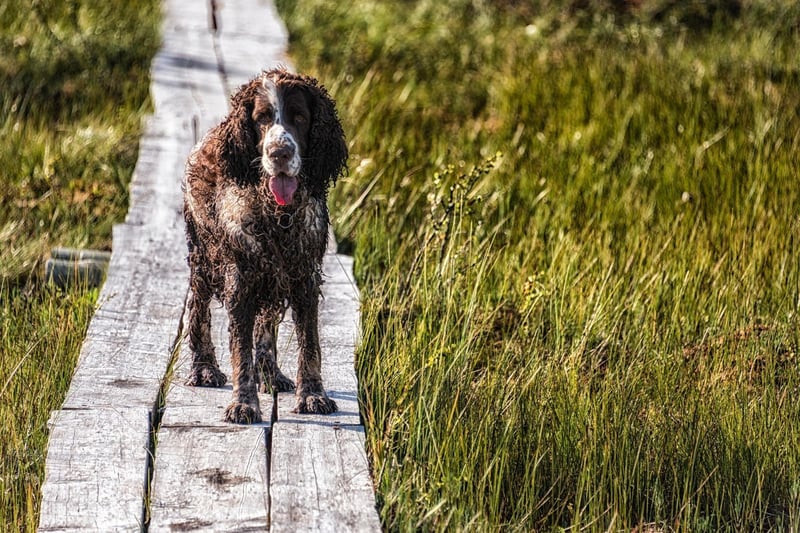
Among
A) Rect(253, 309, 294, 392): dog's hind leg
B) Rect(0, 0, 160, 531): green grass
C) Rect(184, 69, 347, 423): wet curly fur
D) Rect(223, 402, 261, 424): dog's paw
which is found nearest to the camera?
Rect(184, 69, 347, 423): wet curly fur

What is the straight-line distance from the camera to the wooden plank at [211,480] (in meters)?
3.92

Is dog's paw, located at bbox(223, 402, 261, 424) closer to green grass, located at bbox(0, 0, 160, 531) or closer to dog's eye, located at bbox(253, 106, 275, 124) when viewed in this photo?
green grass, located at bbox(0, 0, 160, 531)

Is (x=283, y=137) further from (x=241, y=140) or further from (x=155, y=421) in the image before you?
(x=155, y=421)

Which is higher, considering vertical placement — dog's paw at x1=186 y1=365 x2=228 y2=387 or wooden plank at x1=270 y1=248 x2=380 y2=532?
wooden plank at x1=270 y1=248 x2=380 y2=532

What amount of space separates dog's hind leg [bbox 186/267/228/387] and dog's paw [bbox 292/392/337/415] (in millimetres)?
441

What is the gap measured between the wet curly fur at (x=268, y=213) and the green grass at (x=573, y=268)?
434mm

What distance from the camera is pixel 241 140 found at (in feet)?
14.7

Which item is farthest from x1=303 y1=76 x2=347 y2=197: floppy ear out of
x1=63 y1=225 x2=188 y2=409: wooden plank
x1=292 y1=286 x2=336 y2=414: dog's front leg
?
x1=63 y1=225 x2=188 y2=409: wooden plank

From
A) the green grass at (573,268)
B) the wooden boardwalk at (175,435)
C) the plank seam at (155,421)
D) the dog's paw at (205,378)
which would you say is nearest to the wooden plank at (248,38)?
the green grass at (573,268)

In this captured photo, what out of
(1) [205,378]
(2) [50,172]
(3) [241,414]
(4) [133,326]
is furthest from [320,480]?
(2) [50,172]

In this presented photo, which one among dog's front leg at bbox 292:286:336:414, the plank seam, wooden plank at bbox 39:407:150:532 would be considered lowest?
the plank seam

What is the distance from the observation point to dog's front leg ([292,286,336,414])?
15.2 feet

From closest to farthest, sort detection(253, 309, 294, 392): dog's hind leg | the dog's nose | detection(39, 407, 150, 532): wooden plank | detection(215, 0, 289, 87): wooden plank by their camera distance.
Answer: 1. detection(39, 407, 150, 532): wooden plank
2. the dog's nose
3. detection(253, 309, 294, 392): dog's hind leg
4. detection(215, 0, 289, 87): wooden plank

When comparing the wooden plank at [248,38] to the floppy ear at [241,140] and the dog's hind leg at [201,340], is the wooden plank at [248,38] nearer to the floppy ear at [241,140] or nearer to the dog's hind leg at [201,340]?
the dog's hind leg at [201,340]
